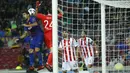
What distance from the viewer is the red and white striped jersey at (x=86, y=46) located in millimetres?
7672

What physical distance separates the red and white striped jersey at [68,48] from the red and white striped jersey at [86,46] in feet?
0.51

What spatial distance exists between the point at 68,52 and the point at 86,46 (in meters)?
0.60

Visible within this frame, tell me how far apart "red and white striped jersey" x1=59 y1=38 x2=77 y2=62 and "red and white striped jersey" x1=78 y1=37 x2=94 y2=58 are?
16 centimetres

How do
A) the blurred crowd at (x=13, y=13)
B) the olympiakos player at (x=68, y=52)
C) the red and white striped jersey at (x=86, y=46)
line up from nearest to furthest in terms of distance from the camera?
1. the olympiakos player at (x=68, y=52)
2. the red and white striped jersey at (x=86, y=46)
3. the blurred crowd at (x=13, y=13)

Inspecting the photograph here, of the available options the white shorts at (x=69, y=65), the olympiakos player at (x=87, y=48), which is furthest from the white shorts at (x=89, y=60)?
the white shorts at (x=69, y=65)

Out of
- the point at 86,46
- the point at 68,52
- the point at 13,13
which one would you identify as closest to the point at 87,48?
the point at 86,46

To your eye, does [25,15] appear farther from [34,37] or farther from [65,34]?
[65,34]

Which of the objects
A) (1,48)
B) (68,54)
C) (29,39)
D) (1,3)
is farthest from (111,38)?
(1,3)

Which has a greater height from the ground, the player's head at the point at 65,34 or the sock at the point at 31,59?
the player's head at the point at 65,34

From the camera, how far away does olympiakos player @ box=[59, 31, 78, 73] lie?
7.29 meters

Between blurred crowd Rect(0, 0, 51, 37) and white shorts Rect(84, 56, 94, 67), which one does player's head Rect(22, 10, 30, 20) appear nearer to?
blurred crowd Rect(0, 0, 51, 37)

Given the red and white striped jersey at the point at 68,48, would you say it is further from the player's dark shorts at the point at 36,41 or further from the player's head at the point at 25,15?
the player's head at the point at 25,15

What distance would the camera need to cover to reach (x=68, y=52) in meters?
7.28

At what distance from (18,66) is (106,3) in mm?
4194
